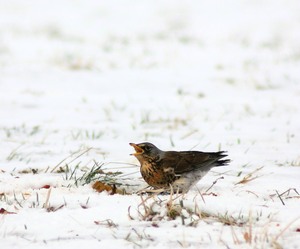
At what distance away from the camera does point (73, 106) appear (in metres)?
8.21

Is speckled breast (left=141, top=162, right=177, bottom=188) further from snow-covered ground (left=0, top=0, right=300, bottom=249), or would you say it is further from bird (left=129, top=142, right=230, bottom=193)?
snow-covered ground (left=0, top=0, right=300, bottom=249)

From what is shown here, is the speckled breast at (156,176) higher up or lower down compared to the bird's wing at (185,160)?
lower down

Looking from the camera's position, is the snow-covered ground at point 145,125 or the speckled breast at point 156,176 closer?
the snow-covered ground at point 145,125

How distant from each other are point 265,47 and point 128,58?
3288mm

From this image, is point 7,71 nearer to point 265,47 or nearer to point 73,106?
point 73,106

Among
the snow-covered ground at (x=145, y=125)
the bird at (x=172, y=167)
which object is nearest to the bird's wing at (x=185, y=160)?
the bird at (x=172, y=167)

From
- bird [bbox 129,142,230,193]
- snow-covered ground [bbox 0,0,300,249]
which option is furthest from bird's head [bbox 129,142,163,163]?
snow-covered ground [bbox 0,0,300,249]

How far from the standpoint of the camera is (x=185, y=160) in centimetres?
474

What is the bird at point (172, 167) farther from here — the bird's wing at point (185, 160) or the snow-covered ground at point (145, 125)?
the snow-covered ground at point (145, 125)

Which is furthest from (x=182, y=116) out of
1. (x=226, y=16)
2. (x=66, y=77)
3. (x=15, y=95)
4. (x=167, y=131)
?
(x=226, y=16)

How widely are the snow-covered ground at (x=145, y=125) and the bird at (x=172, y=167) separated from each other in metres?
0.17

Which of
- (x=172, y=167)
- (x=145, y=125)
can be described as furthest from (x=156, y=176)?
(x=145, y=125)

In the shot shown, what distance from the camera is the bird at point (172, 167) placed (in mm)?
4559

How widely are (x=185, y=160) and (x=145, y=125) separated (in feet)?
8.05
